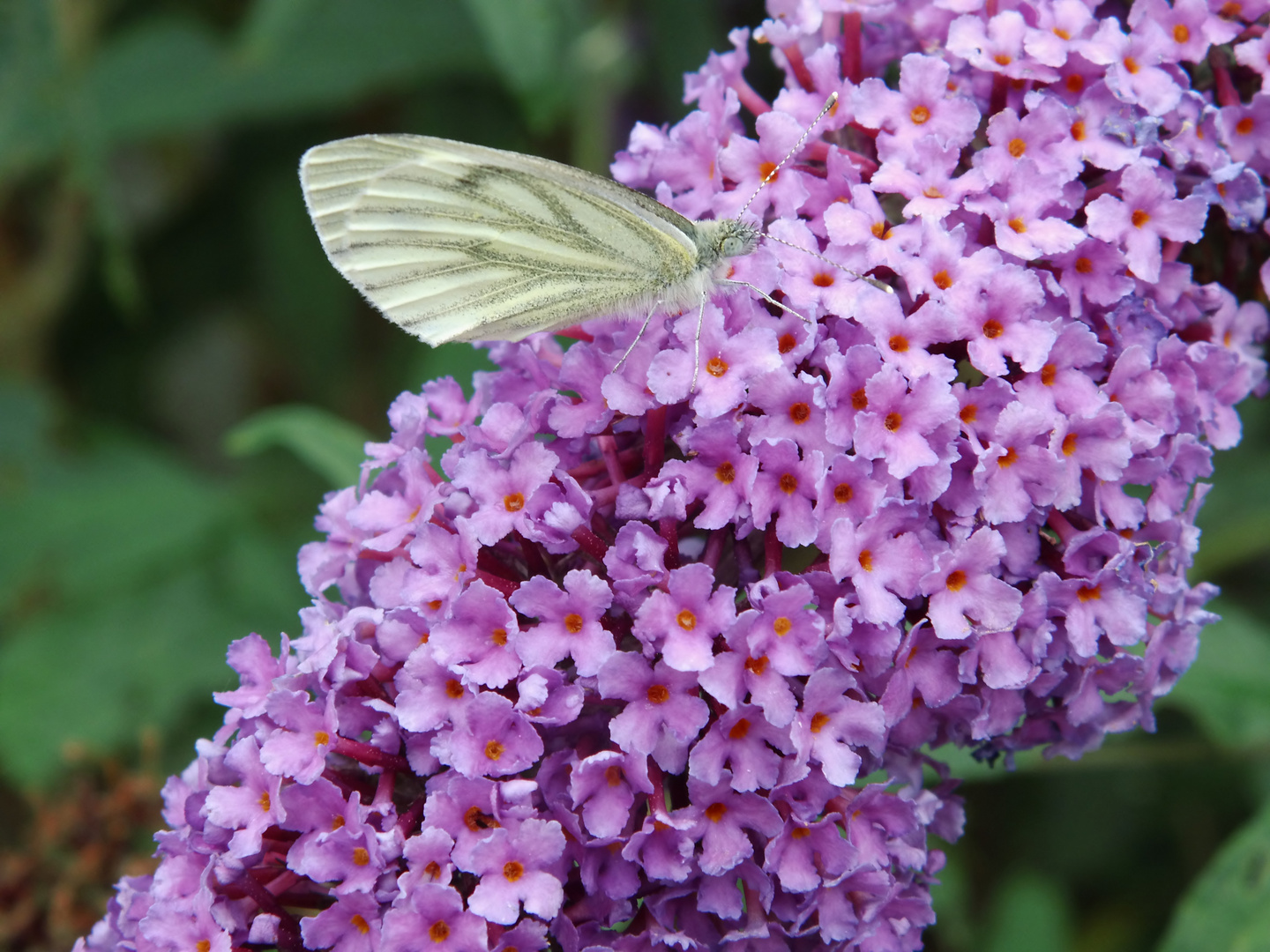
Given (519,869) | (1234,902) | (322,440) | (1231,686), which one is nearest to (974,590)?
(519,869)

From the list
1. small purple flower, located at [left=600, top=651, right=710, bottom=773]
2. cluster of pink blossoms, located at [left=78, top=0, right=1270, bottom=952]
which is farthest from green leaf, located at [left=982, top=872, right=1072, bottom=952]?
small purple flower, located at [left=600, top=651, right=710, bottom=773]

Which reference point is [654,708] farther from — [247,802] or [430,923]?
[247,802]

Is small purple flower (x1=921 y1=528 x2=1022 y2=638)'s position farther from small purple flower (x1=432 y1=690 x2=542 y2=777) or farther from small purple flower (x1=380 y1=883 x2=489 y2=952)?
small purple flower (x1=380 y1=883 x2=489 y2=952)

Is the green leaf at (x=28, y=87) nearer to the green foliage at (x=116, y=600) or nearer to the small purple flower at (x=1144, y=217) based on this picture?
the green foliage at (x=116, y=600)

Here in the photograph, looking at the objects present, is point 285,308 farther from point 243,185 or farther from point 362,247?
point 362,247

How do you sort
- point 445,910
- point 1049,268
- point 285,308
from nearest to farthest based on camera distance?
point 445,910 < point 1049,268 < point 285,308

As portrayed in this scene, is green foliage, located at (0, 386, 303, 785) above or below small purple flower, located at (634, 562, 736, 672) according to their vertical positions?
below

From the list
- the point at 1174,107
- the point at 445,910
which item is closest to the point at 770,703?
the point at 445,910
